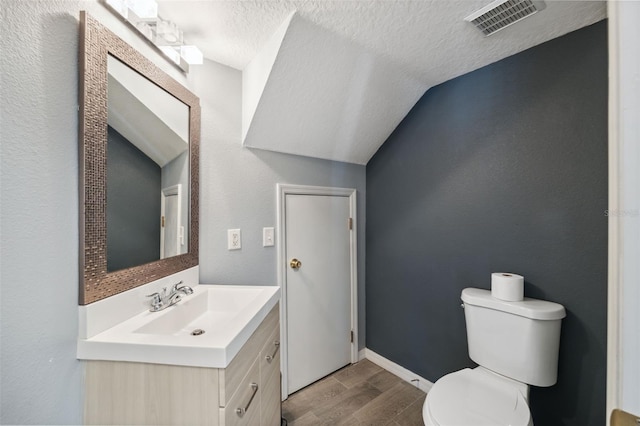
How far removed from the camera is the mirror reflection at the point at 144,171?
1.02 metres

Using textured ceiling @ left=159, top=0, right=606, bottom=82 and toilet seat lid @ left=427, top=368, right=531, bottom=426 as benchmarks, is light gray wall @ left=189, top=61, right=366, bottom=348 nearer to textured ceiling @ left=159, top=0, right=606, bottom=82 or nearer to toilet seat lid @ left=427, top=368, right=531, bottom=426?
textured ceiling @ left=159, top=0, right=606, bottom=82

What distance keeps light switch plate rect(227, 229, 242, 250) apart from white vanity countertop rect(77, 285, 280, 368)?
15.7 inches

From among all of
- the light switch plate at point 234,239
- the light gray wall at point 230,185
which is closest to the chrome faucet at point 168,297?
the light gray wall at point 230,185

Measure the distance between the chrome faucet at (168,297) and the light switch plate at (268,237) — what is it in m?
0.60

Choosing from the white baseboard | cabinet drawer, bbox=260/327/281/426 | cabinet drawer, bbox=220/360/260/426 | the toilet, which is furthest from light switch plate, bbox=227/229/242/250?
the white baseboard

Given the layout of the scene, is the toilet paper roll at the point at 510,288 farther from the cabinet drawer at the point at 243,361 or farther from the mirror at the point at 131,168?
the mirror at the point at 131,168

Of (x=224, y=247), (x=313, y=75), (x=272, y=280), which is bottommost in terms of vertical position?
(x=272, y=280)

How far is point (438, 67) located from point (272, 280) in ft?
5.80

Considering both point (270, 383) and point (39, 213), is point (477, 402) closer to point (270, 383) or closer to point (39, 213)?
point (270, 383)

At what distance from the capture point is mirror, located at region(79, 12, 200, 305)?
0.90m

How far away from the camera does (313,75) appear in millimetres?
1501

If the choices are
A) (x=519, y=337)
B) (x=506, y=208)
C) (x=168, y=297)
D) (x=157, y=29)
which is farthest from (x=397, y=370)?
(x=157, y=29)
